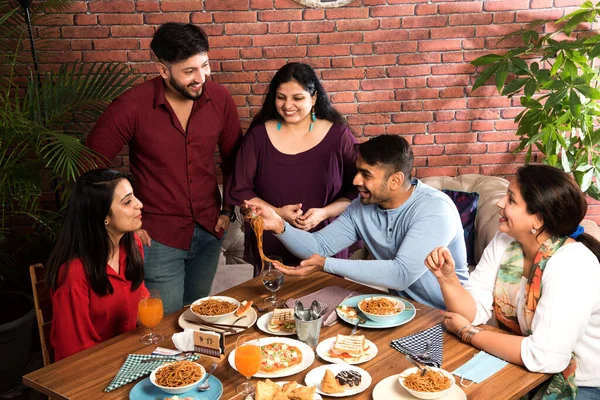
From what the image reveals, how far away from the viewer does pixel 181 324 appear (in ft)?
7.60

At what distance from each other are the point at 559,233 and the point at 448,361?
0.59 metres

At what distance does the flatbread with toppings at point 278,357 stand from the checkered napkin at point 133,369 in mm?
233

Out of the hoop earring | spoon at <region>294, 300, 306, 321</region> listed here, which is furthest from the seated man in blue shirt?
the hoop earring

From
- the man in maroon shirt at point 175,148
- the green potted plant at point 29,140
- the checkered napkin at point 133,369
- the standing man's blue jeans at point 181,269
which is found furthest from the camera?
the green potted plant at point 29,140

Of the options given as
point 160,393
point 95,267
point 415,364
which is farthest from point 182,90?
point 415,364

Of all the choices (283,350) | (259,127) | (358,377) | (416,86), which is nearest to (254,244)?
(259,127)

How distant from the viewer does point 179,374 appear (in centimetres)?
189

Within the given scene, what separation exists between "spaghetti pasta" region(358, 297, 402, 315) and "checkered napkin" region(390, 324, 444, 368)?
14 centimetres

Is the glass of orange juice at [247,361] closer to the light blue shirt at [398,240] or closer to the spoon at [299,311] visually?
the spoon at [299,311]

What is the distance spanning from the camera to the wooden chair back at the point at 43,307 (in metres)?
2.47

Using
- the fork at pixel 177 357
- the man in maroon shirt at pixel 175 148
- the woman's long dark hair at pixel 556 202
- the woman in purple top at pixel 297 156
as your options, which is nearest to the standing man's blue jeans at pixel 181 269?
the man in maroon shirt at pixel 175 148

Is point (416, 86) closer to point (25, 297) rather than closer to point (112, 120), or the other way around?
point (112, 120)

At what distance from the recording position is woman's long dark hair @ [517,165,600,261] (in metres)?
2.13

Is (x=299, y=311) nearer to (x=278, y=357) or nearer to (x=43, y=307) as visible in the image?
(x=278, y=357)
